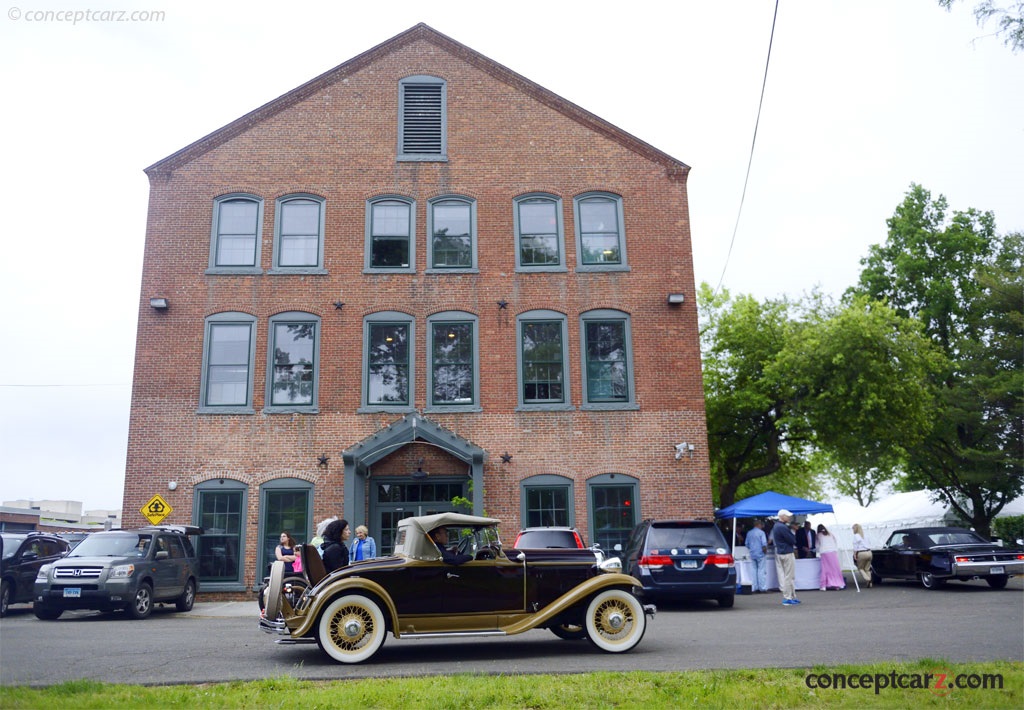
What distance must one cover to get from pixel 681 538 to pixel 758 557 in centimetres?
478

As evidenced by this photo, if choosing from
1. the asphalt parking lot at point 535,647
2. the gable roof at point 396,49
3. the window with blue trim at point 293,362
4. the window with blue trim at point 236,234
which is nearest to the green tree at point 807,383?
the gable roof at point 396,49

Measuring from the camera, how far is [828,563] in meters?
19.9

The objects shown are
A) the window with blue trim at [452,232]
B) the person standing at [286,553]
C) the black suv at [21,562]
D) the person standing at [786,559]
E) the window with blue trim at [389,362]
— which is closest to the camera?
the black suv at [21,562]

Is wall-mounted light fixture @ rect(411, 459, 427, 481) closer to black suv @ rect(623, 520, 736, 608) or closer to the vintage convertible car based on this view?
black suv @ rect(623, 520, 736, 608)

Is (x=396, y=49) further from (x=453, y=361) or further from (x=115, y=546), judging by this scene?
(x=115, y=546)

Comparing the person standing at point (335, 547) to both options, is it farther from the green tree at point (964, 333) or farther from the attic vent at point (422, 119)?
the green tree at point (964, 333)

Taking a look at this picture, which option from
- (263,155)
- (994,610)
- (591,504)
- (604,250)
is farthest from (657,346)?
(263,155)

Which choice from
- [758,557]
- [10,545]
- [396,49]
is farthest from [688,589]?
[396,49]

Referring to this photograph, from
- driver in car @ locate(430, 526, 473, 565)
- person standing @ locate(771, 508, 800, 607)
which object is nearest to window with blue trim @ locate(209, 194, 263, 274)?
driver in car @ locate(430, 526, 473, 565)

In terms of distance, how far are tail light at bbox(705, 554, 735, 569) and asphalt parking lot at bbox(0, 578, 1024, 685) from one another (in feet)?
2.98

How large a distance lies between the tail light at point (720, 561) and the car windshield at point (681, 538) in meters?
0.20

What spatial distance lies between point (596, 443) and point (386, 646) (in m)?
10.3

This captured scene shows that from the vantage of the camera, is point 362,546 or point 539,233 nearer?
point 362,546

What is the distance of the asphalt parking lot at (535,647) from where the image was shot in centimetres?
820
